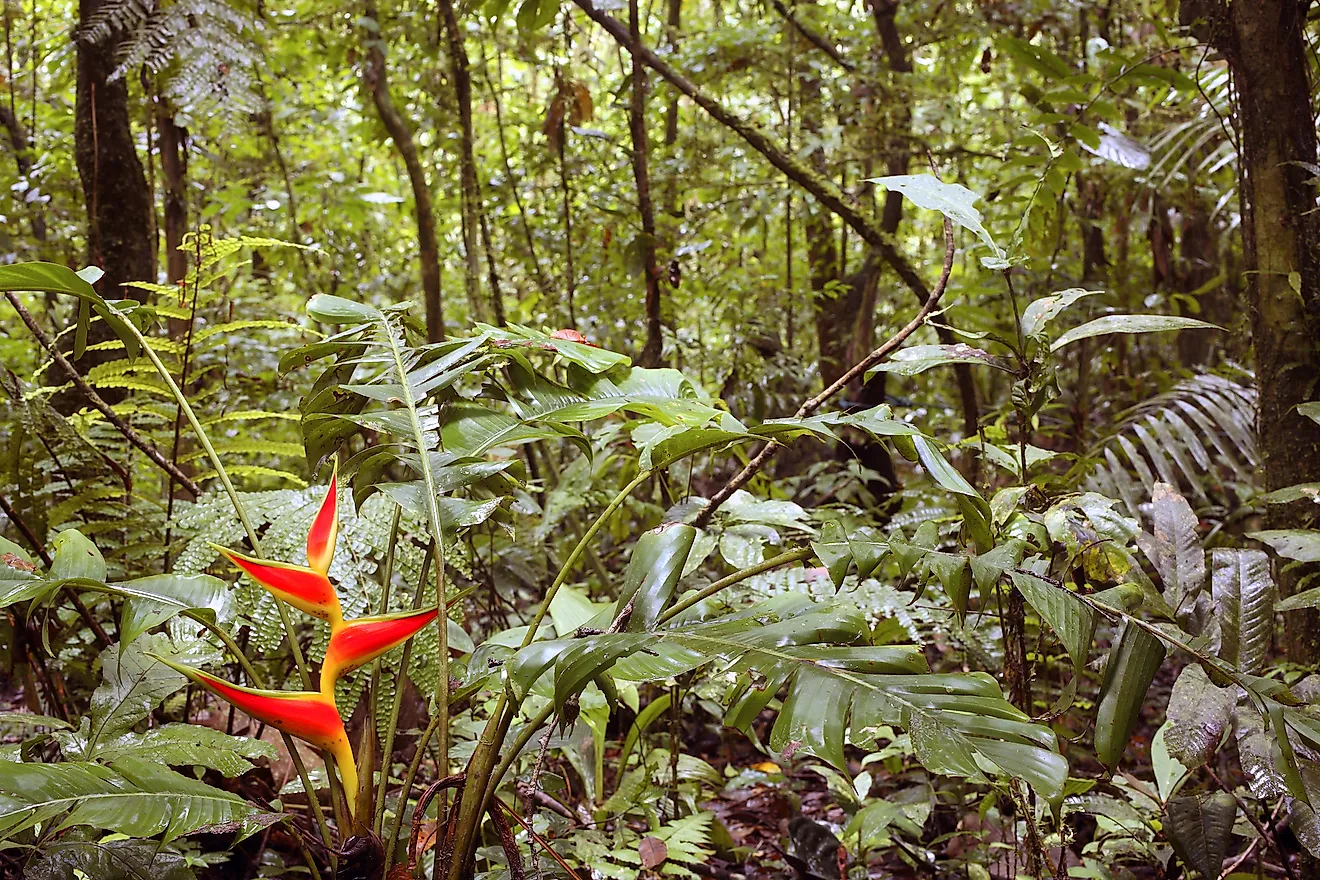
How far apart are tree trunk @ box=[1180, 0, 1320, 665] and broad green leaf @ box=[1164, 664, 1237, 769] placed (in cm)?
76

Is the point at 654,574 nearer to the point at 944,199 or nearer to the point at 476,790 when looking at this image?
the point at 476,790

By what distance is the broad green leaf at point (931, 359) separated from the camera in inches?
46.4

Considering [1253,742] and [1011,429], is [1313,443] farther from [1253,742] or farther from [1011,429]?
[1011,429]

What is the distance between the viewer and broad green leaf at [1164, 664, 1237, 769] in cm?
99

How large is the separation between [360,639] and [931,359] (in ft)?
2.75

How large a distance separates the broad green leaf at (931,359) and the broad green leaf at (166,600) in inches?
37.9

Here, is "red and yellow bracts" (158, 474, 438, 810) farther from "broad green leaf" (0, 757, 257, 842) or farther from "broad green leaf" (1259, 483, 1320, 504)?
"broad green leaf" (1259, 483, 1320, 504)

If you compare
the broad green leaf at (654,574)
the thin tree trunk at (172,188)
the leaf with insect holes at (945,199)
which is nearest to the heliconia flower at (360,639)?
the broad green leaf at (654,574)

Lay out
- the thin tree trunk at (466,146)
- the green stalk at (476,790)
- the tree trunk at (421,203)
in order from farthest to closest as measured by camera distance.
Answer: the thin tree trunk at (466,146) → the tree trunk at (421,203) → the green stalk at (476,790)

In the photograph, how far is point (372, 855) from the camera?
1.02m

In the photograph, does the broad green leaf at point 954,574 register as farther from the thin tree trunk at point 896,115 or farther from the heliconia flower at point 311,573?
the thin tree trunk at point 896,115

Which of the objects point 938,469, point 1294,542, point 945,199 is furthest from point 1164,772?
point 945,199

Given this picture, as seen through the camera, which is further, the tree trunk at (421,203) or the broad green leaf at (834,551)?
the tree trunk at (421,203)

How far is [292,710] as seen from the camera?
93 centimetres
